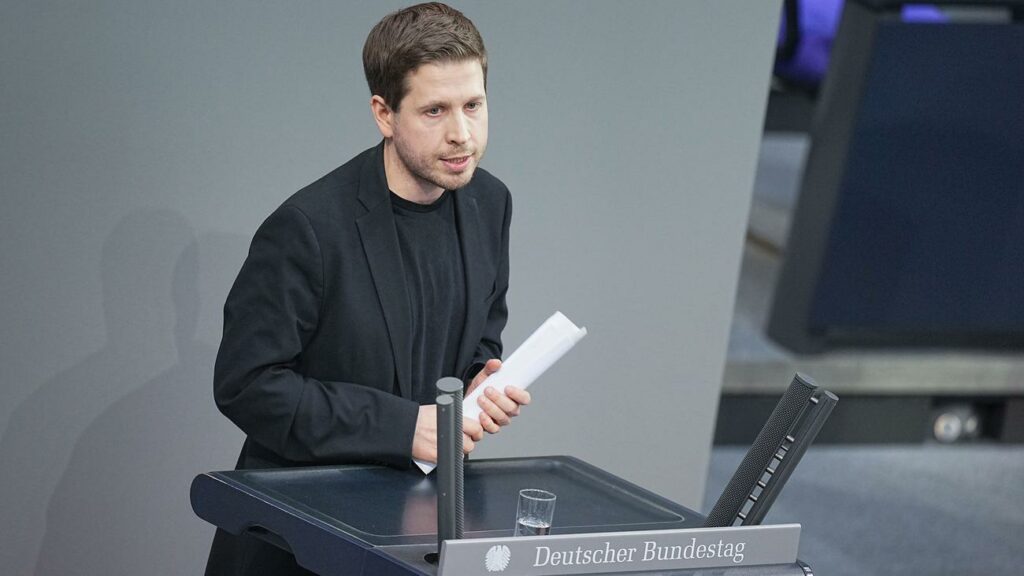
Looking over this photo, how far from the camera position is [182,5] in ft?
8.13

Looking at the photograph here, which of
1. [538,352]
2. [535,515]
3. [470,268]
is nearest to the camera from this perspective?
[535,515]

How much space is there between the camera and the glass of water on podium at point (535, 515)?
1604mm

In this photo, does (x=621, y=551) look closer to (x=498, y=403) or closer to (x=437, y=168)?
(x=498, y=403)

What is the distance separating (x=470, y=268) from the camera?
2.02 meters

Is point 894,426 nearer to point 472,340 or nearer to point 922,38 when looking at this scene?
point 922,38

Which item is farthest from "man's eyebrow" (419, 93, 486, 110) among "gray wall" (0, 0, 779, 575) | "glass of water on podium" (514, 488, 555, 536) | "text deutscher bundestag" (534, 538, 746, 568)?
"gray wall" (0, 0, 779, 575)

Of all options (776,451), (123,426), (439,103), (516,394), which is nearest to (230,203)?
(123,426)

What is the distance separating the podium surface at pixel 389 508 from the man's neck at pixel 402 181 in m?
0.38

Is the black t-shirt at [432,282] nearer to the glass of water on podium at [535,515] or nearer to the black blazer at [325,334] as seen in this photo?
the black blazer at [325,334]

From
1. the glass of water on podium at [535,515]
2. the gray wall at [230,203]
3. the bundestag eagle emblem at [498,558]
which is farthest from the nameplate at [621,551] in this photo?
the gray wall at [230,203]

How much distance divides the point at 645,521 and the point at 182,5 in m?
1.29

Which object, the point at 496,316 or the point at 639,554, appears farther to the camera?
the point at 496,316

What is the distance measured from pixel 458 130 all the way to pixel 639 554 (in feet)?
2.01

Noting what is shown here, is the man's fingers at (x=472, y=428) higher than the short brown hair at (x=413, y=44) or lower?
lower
